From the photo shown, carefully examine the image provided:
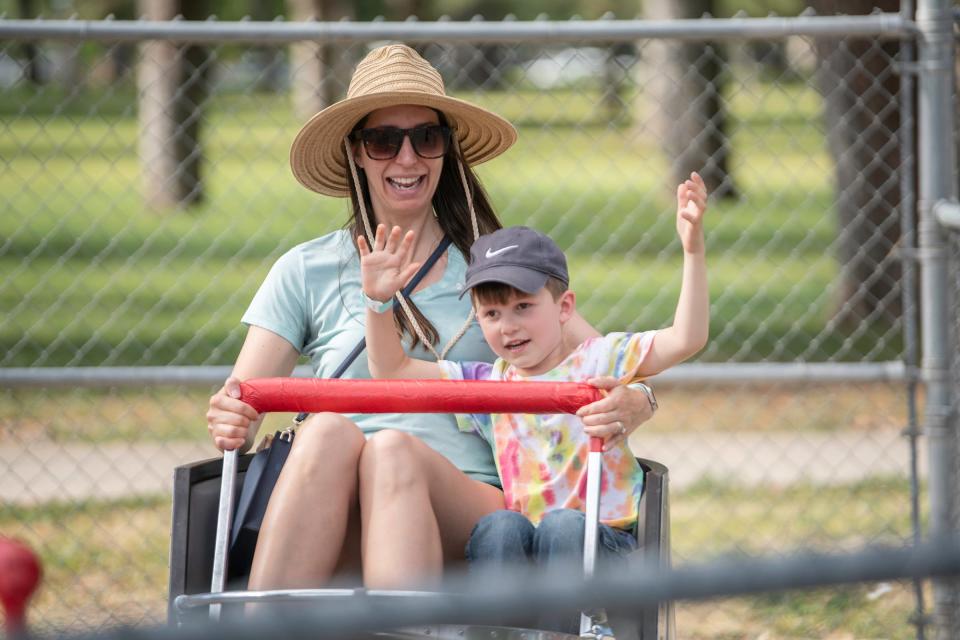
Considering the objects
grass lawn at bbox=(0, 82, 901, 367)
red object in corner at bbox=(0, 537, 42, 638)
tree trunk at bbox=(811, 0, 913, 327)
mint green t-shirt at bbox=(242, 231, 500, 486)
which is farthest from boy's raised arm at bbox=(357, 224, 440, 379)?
tree trunk at bbox=(811, 0, 913, 327)

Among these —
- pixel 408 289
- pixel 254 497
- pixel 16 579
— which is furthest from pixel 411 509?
pixel 16 579

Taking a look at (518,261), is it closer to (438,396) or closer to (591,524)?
(438,396)

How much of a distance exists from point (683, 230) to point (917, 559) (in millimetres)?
1746

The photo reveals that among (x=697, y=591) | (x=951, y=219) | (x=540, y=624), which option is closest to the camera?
(x=697, y=591)

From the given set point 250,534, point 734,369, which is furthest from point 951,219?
point 250,534

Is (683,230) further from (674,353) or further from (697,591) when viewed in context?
(697,591)

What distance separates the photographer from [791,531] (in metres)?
5.29

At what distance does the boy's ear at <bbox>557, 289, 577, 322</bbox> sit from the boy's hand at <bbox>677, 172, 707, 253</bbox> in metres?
0.32

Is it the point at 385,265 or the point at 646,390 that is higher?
the point at 385,265

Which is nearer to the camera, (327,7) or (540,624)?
(540,624)

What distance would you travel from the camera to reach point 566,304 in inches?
118

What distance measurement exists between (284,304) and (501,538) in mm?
916

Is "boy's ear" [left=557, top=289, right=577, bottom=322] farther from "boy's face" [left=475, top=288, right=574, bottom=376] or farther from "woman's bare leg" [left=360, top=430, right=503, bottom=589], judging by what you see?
"woman's bare leg" [left=360, top=430, right=503, bottom=589]

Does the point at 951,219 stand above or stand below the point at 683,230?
above
